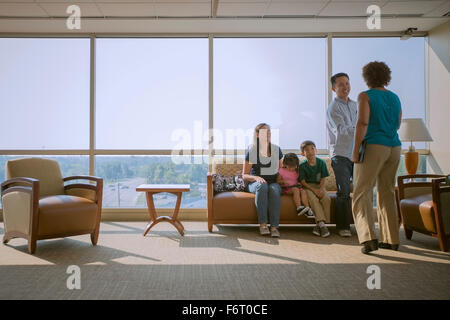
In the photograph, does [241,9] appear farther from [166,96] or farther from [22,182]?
[22,182]

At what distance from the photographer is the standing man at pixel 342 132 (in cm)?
380

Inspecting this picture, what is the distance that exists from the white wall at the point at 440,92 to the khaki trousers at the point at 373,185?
2609mm

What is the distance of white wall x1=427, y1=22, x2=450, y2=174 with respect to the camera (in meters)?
5.06

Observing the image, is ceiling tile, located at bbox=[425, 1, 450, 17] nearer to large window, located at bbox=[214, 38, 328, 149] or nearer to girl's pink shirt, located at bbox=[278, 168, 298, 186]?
large window, located at bbox=[214, 38, 328, 149]

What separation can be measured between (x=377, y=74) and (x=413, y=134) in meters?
1.93

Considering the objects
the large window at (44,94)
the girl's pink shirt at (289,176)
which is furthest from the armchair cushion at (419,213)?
the large window at (44,94)

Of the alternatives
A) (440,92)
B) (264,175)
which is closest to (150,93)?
(264,175)

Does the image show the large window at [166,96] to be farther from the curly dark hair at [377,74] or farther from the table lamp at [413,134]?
the curly dark hair at [377,74]

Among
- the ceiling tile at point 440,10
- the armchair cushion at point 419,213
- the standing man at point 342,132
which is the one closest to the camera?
the armchair cushion at point 419,213

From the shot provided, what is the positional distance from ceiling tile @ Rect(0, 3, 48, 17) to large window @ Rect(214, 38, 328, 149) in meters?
2.43

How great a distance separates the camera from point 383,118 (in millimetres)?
2969
